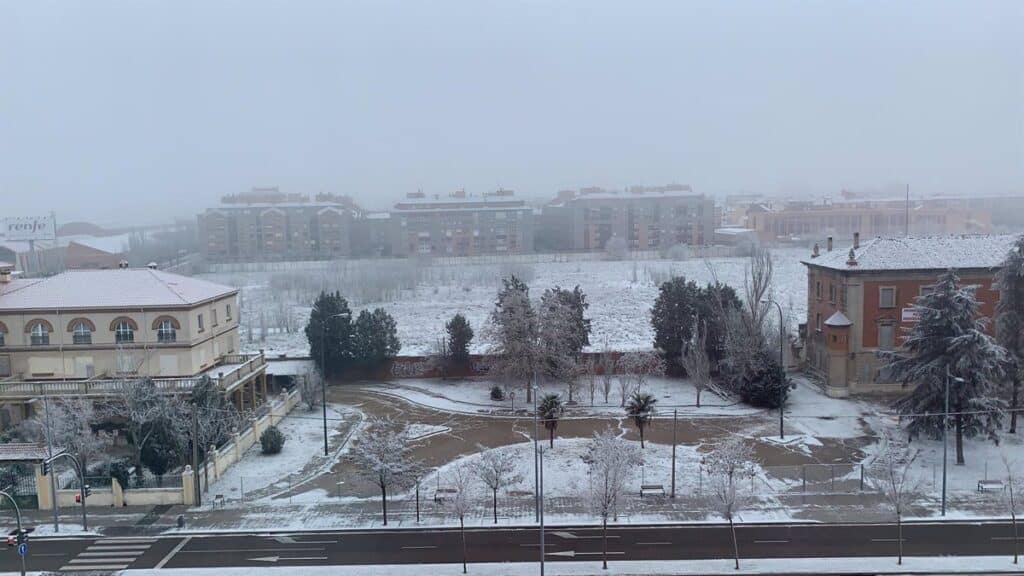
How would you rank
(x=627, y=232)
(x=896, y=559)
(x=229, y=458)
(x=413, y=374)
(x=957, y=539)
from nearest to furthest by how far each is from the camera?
(x=896, y=559), (x=957, y=539), (x=229, y=458), (x=413, y=374), (x=627, y=232)

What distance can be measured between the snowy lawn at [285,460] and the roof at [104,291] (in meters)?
8.25

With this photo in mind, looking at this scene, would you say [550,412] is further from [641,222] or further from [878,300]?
[641,222]

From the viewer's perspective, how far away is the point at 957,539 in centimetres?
2345

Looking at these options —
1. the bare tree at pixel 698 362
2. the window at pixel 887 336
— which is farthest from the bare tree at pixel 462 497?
the window at pixel 887 336

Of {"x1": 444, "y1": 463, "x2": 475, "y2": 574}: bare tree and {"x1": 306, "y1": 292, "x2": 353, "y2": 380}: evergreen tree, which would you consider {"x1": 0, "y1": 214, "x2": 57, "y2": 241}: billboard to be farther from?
{"x1": 444, "y1": 463, "x2": 475, "y2": 574}: bare tree

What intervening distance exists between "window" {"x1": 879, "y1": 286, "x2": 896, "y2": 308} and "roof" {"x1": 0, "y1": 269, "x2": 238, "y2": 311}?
35609mm

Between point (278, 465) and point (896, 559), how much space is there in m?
23.1

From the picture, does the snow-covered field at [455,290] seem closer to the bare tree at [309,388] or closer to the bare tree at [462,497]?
the bare tree at [309,388]

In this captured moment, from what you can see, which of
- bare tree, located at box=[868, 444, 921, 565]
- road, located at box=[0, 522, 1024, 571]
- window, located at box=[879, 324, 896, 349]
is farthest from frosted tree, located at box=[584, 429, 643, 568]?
window, located at box=[879, 324, 896, 349]

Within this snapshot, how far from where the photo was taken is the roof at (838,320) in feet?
136

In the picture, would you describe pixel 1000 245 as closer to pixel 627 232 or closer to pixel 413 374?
pixel 413 374

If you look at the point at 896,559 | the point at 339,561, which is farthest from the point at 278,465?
the point at 896,559

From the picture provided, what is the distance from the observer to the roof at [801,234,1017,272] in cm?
4134

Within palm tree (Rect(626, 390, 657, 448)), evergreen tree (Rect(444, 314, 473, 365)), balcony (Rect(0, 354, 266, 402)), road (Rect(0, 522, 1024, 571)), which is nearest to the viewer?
road (Rect(0, 522, 1024, 571))
